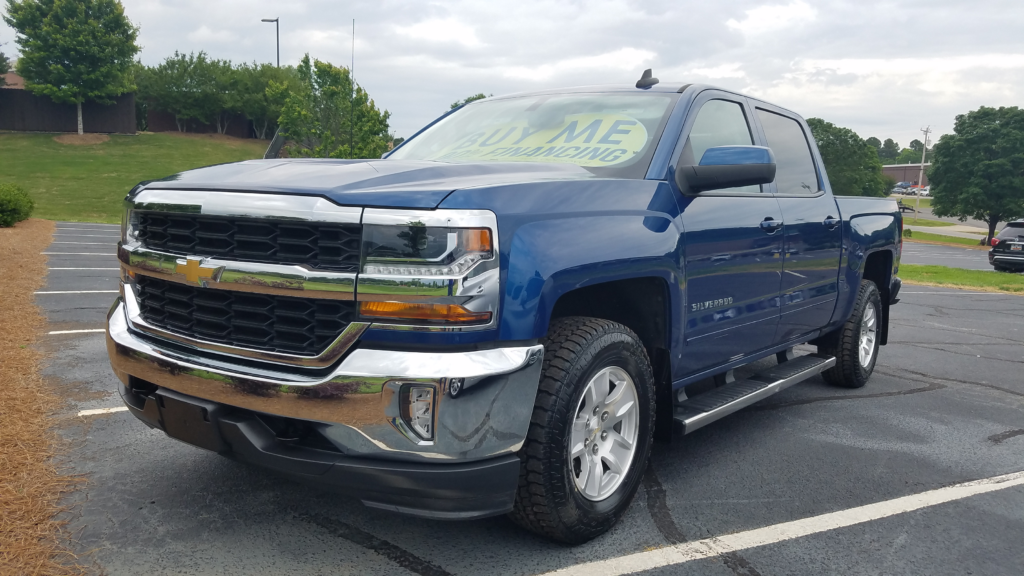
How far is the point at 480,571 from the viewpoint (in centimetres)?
271

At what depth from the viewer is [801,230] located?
444cm

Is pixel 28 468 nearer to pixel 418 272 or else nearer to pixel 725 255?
pixel 418 272

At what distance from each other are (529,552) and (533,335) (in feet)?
3.02

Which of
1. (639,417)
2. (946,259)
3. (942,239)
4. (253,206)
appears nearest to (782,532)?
(639,417)

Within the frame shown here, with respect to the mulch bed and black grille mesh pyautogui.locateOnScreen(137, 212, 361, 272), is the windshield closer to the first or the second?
black grille mesh pyautogui.locateOnScreen(137, 212, 361, 272)

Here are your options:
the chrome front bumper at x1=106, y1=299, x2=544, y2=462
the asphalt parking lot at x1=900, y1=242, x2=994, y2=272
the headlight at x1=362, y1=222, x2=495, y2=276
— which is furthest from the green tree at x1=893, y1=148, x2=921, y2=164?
the headlight at x1=362, y1=222, x2=495, y2=276

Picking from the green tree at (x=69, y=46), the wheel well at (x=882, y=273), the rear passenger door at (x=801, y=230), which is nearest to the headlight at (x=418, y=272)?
the rear passenger door at (x=801, y=230)

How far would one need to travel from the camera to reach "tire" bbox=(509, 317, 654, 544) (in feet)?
8.72

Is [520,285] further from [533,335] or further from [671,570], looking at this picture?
[671,570]

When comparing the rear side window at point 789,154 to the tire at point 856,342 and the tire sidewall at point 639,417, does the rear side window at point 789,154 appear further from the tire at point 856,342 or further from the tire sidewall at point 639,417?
the tire sidewall at point 639,417

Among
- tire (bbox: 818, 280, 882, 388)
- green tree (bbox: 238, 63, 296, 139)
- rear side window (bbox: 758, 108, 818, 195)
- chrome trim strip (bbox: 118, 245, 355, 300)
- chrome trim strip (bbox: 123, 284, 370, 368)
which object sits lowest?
tire (bbox: 818, 280, 882, 388)

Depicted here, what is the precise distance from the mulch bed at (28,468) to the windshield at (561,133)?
7.51ft

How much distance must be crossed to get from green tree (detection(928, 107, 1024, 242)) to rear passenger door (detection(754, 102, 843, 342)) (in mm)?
48116

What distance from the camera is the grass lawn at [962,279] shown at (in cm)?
1604
